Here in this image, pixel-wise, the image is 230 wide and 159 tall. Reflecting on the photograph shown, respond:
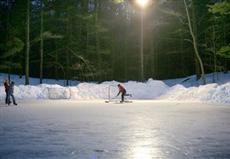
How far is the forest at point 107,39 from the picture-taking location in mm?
45750

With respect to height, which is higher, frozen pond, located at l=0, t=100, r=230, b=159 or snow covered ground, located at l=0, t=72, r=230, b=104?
snow covered ground, located at l=0, t=72, r=230, b=104

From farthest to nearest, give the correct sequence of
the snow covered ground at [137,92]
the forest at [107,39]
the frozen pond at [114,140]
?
the forest at [107,39], the snow covered ground at [137,92], the frozen pond at [114,140]

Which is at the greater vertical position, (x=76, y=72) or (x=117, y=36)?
(x=117, y=36)

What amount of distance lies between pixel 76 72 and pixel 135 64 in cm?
1029

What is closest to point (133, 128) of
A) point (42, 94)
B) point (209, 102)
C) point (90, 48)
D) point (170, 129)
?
point (170, 129)

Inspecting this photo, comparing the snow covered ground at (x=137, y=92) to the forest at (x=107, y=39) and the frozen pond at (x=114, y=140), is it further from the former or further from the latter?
the frozen pond at (x=114, y=140)

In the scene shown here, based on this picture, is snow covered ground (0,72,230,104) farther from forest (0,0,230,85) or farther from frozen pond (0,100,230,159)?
frozen pond (0,100,230,159)

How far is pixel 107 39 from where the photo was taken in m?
58.7

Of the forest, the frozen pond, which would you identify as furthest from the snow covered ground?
the frozen pond

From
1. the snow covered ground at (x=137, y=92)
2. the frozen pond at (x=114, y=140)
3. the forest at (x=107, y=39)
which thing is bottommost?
the frozen pond at (x=114, y=140)

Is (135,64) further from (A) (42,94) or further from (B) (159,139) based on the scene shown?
(B) (159,139)

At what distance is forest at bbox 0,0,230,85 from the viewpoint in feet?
150

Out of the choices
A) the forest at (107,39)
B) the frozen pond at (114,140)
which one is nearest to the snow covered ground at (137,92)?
the forest at (107,39)

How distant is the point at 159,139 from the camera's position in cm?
1059
